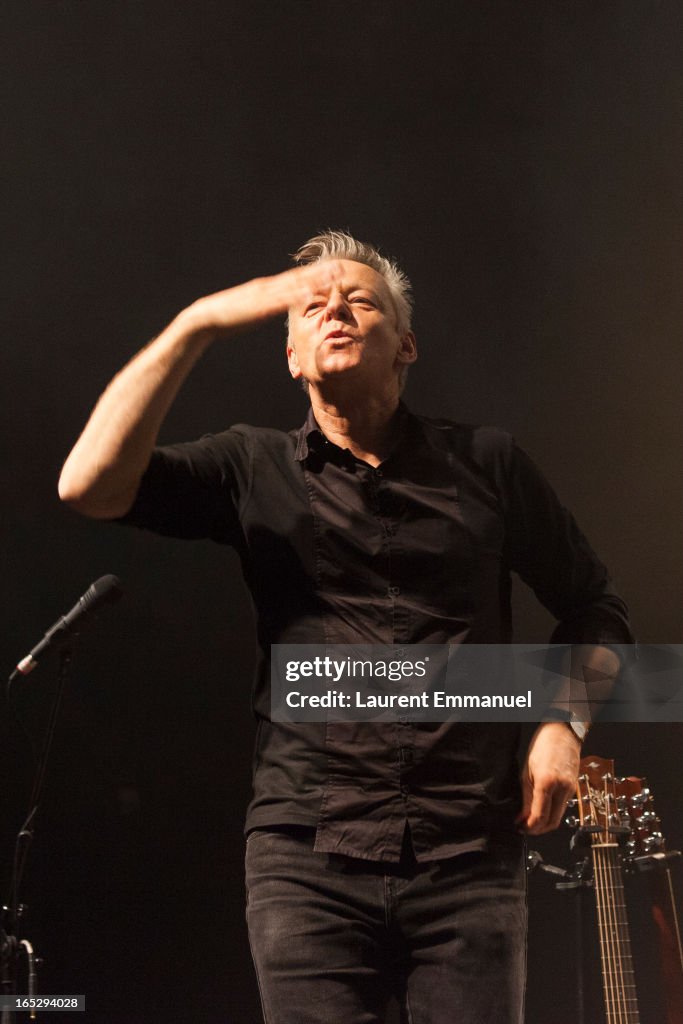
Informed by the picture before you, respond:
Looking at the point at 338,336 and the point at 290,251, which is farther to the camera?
the point at 290,251

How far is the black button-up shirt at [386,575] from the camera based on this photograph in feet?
3.34

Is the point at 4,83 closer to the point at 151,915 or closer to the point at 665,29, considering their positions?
the point at 665,29

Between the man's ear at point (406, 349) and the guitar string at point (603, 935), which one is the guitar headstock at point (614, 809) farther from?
the man's ear at point (406, 349)

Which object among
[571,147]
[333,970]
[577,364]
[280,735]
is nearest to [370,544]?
[280,735]

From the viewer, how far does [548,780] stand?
1032 mm

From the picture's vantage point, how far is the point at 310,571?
112 cm

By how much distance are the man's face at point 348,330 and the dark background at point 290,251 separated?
82 centimetres

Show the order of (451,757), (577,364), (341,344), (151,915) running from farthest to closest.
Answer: (577,364), (151,915), (341,344), (451,757)

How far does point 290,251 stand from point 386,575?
122cm

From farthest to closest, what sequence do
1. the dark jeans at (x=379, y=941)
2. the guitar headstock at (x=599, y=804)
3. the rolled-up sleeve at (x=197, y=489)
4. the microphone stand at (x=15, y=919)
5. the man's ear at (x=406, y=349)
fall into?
1. the guitar headstock at (x=599, y=804)
2. the microphone stand at (x=15, y=919)
3. the man's ear at (x=406, y=349)
4. the rolled-up sleeve at (x=197, y=489)
5. the dark jeans at (x=379, y=941)

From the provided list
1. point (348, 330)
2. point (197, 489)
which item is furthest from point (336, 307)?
point (197, 489)

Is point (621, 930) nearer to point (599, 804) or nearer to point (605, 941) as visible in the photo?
point (605, 941)

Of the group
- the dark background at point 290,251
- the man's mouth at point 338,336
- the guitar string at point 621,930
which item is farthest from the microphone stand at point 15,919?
the guitar string at point 621,930

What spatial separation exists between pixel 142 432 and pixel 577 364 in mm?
1338
